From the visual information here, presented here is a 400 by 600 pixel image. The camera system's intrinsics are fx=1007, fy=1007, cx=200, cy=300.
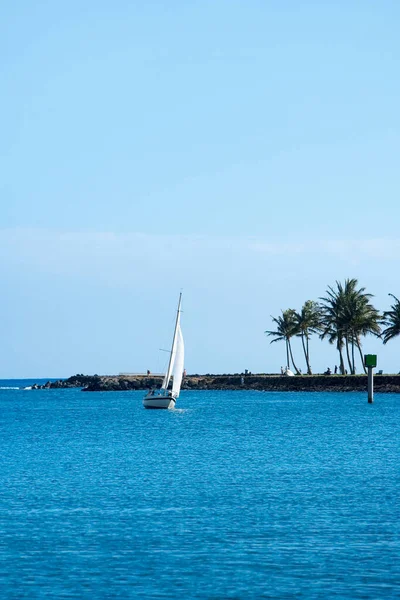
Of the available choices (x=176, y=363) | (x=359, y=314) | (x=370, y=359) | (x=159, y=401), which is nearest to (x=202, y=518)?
(x=176, y=363)

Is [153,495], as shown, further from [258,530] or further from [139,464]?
[139,464]

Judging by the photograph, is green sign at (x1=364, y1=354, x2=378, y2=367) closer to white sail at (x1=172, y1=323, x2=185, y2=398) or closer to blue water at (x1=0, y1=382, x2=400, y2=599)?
white sail at (x1=172, y1=323, x2=185, y2=398)

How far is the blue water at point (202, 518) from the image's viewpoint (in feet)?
85.4

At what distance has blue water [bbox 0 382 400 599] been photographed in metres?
26.0

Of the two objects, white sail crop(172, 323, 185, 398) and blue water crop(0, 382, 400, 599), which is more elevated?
white sail crop(172, 323, 185, 398)

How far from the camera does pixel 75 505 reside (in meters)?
38.7

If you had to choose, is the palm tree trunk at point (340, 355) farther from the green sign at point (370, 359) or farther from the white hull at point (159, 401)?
the white hull at point (159, 401)

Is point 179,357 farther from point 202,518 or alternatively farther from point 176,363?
point 202,518

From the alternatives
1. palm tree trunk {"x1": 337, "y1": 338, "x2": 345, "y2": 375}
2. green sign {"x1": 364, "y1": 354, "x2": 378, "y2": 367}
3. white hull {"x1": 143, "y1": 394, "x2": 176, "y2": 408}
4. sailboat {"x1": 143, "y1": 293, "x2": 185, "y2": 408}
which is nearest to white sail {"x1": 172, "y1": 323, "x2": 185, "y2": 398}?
sailboat {"x1": 143, "y1": 293, "x2": 185, "y2": 408}

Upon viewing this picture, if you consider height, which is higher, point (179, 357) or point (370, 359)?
point (370, 359)

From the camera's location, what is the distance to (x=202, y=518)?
117 feet

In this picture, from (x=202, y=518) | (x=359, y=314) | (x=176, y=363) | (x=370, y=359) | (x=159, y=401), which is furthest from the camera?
(x=359, y=314)

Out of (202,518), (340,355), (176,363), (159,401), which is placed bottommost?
(202,518)

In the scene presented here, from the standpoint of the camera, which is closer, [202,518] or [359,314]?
[202,518]
